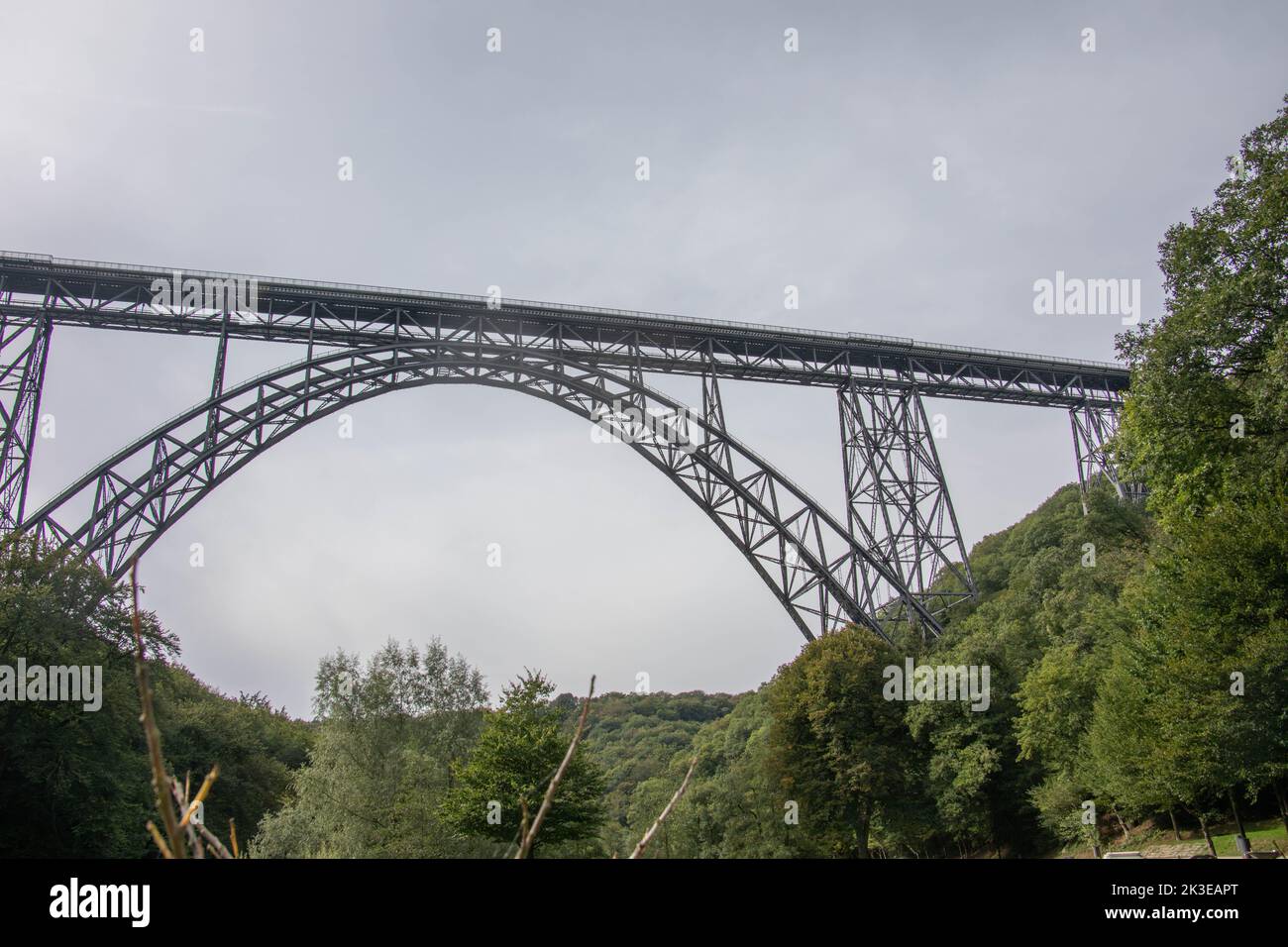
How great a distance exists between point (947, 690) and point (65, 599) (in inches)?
1245

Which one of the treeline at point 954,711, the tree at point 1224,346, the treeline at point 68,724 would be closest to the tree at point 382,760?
the treeline at point 954,711

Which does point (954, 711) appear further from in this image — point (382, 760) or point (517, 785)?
point (382, 760)

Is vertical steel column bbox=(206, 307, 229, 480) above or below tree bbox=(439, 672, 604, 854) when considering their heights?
above

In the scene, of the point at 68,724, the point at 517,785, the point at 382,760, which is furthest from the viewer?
the point at 382,760

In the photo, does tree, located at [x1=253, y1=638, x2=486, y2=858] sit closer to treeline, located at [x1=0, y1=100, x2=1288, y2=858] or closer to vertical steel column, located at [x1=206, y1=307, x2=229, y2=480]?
treeline, located at [x1=0, y1=100, x2=1288, y2=858]

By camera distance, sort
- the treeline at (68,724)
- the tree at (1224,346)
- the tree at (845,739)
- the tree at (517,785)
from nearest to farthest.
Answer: the tree at (1224,346) < the treeline at (68,724) < the tree at (517,785) < the tree at (845,739)

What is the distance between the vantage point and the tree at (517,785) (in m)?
30.3

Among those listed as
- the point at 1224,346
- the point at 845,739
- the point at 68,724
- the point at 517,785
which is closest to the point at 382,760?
the point at 517,785

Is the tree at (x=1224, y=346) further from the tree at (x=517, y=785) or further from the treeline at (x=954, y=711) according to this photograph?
the tree at (x=517, y=785)

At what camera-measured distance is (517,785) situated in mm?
29906

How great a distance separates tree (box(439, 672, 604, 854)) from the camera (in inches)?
1194

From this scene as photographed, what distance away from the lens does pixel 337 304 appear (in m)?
33.2

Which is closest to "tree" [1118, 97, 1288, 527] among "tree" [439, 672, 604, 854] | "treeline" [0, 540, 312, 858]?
"tree" [439, 672, 604, 854]
